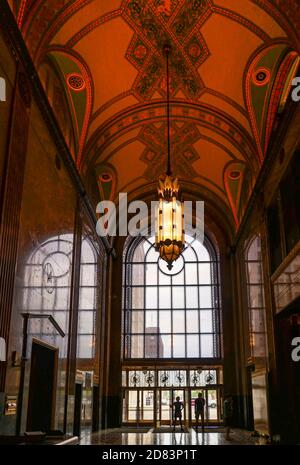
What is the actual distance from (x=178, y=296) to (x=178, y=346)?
167 cm

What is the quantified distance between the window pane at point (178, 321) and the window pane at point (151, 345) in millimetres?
744

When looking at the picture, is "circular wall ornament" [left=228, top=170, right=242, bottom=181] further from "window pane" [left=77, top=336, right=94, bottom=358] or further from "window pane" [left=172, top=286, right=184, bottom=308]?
"window pane" [left=77, top=336, right=94, bottom=358]

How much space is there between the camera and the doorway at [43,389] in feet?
26.1

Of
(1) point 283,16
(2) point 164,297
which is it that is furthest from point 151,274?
(1) point 283,16

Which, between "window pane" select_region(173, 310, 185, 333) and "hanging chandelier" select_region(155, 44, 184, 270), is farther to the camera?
"window pane" select_region(173, 310, 185, 333)

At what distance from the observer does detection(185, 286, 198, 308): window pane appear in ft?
52.7

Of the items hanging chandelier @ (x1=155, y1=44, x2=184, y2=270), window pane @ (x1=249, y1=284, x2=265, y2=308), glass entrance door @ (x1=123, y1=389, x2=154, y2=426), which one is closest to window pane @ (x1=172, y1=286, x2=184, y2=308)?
glass entrance door @ (x1=123, y1=389, x2=154, y2=426)

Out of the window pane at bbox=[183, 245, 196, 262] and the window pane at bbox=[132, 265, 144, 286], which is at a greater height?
the window pane at bbox=[183, 245, 196, 262]

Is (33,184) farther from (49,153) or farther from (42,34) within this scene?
(42,34)

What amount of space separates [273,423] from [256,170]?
5.57 metres

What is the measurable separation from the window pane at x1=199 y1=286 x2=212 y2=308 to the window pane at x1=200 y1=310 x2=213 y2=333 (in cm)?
24

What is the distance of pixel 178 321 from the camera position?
15961mm

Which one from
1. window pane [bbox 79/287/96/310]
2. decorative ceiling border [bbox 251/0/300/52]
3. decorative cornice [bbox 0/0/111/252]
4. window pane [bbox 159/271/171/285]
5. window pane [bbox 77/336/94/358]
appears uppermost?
decorative ceiling border [bbox 251/0/300/52]

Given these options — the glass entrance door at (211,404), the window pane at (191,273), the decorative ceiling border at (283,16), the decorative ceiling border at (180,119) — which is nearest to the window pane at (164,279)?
the window pane at (191,273)
